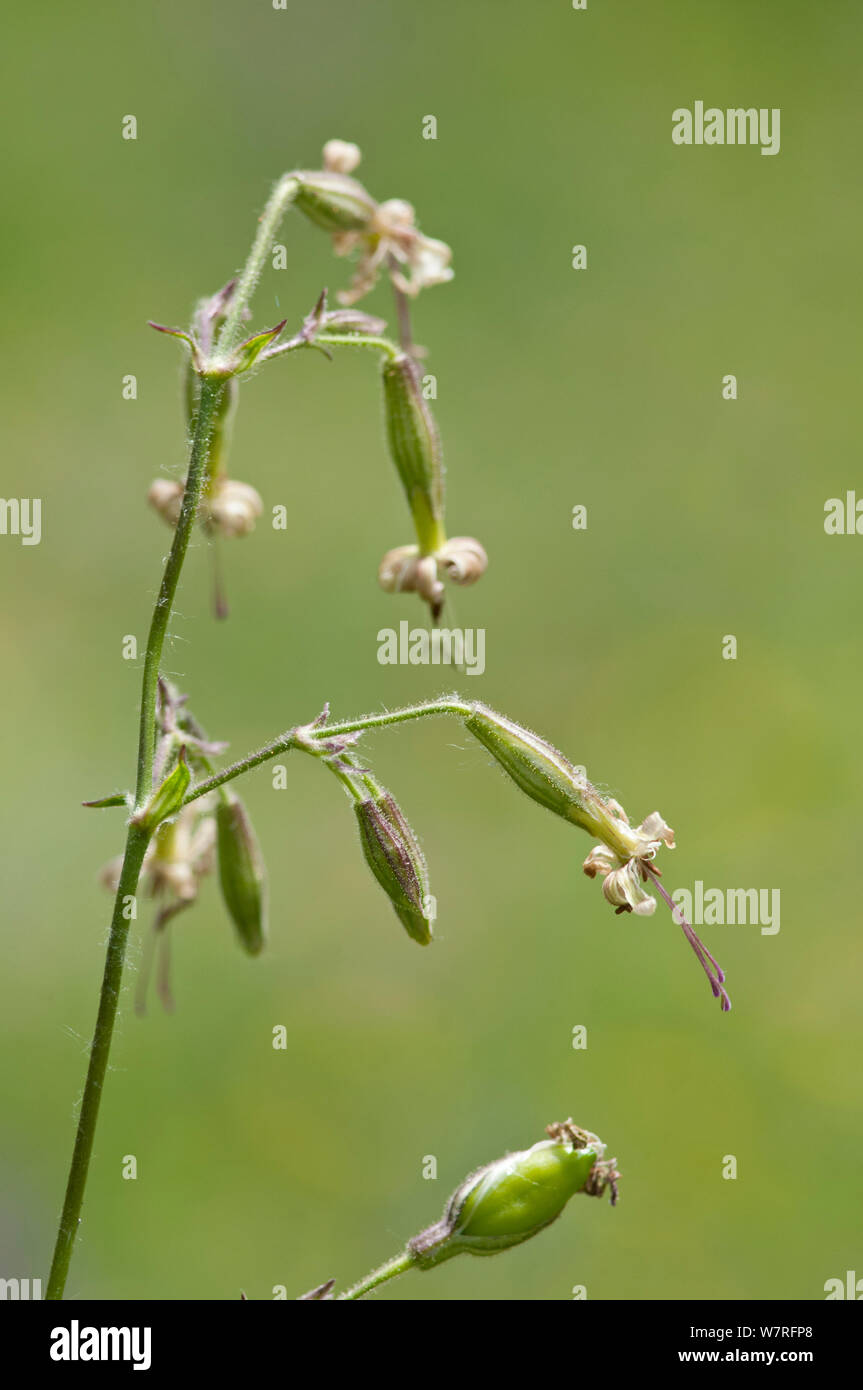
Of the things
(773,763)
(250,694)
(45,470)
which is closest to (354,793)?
(250,694)

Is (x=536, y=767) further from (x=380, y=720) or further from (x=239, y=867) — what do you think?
(x=239, y=867)

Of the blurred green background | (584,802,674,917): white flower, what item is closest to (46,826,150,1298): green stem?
(584,802,674,917): white flower

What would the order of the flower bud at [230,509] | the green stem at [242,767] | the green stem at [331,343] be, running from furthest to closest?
the flower bud at [230,509] → the green stem at [331,343] → the green stem at [242,767]

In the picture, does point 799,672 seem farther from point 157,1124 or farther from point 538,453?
point 157,1124

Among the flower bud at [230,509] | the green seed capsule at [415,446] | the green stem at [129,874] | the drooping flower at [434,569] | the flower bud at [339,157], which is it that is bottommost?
the green stem at [129,874]

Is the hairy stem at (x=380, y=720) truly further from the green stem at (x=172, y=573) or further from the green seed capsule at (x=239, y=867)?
the green seed capsule at (x=239, y=867)

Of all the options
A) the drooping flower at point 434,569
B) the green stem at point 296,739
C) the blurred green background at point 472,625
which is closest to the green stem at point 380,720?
the green stem at point 296,739
